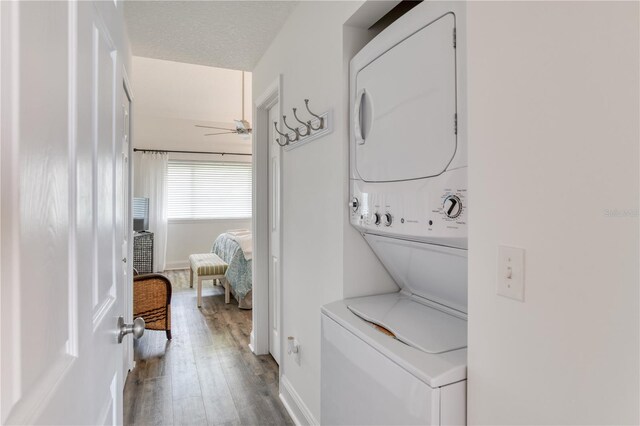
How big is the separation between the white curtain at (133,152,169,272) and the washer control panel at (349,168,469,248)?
5.81m

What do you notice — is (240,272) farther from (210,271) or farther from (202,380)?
(202,380)

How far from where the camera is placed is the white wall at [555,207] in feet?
1.95

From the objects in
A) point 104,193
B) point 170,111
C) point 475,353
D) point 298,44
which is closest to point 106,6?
point 104,193

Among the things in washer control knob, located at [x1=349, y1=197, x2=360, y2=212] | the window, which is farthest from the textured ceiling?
the window

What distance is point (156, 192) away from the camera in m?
6.42

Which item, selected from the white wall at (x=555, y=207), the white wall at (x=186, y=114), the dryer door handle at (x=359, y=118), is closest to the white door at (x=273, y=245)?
the dryer door handle at (x=359, y=118)

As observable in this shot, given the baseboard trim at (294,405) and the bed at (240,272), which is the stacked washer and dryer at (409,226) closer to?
the baseboard trim at (294,405)

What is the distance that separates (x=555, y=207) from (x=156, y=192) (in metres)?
6.65

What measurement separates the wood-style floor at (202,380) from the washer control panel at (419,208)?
5.02 ft

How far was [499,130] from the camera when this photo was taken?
0.82 meters

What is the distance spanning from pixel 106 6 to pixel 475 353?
46.8 inches

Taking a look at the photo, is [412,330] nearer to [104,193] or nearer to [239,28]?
[104,193]

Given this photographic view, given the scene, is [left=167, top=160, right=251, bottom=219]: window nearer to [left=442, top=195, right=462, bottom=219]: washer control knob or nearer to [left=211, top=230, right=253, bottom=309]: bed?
[left=211, top=230, right=253, bottom=309]: bed

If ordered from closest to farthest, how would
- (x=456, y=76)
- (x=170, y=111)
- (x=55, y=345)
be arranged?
1. (x=55, y=345)
2. (x=456, y=76)
3. (x=170, y=111)
